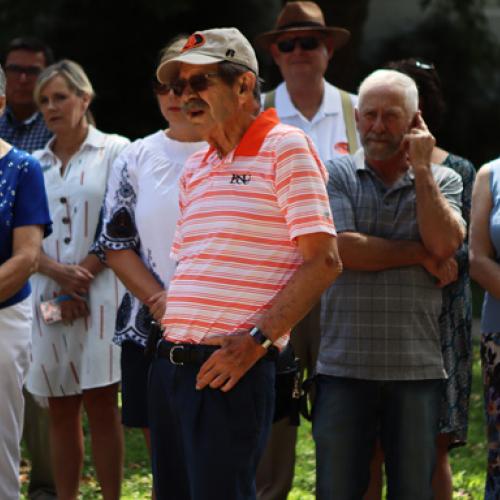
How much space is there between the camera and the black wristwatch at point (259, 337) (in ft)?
12.9

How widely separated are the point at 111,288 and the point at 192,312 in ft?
7.45

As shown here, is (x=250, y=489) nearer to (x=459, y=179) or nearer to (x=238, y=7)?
(x=459, y=179)

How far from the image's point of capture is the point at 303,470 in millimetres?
7625

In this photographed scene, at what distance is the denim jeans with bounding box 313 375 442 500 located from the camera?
16.1ft

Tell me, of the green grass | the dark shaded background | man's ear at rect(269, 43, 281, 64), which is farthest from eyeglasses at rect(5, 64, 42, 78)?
the dark shaded background

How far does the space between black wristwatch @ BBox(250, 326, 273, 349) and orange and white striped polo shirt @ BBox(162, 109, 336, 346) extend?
2.7 inches

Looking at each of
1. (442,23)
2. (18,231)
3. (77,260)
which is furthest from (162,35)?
(18,231)

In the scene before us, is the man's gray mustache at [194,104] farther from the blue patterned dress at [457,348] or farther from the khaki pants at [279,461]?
the khaki pants at [279,461]

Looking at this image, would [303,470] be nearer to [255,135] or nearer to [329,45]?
[329,45]

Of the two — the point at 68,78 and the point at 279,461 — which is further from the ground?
the point at 68,78

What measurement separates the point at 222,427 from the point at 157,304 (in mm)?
1147

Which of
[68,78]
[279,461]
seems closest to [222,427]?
[279,461]

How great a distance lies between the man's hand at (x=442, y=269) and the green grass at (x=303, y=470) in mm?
2243

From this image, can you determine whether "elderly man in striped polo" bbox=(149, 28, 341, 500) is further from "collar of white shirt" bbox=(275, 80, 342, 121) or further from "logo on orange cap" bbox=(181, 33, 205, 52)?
"collar of white shirt" bbox=(275, 80, 342, 121)
